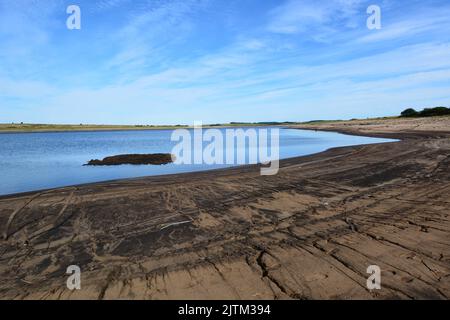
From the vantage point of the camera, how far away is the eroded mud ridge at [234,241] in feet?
15.8

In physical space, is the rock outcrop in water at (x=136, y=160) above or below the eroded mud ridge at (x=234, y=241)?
above

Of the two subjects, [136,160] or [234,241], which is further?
[136,160]

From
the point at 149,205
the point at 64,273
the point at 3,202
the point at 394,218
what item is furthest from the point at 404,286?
the point at 3,202

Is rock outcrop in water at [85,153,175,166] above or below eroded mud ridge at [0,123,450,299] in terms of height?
above

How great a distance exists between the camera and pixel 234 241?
259 inches

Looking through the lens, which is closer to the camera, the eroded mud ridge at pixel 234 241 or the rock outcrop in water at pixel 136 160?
the eroded mud ridge at pixel 234 241

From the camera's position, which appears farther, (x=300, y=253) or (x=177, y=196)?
(x=177, y=196)

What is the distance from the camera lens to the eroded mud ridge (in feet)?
15.8

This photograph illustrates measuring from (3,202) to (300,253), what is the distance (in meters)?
10.1

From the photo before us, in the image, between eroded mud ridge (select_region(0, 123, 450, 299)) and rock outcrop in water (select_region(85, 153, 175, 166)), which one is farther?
rock outcrop in water (select_region(85, 153, 175, 166))

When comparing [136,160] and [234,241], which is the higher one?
[136,160]
